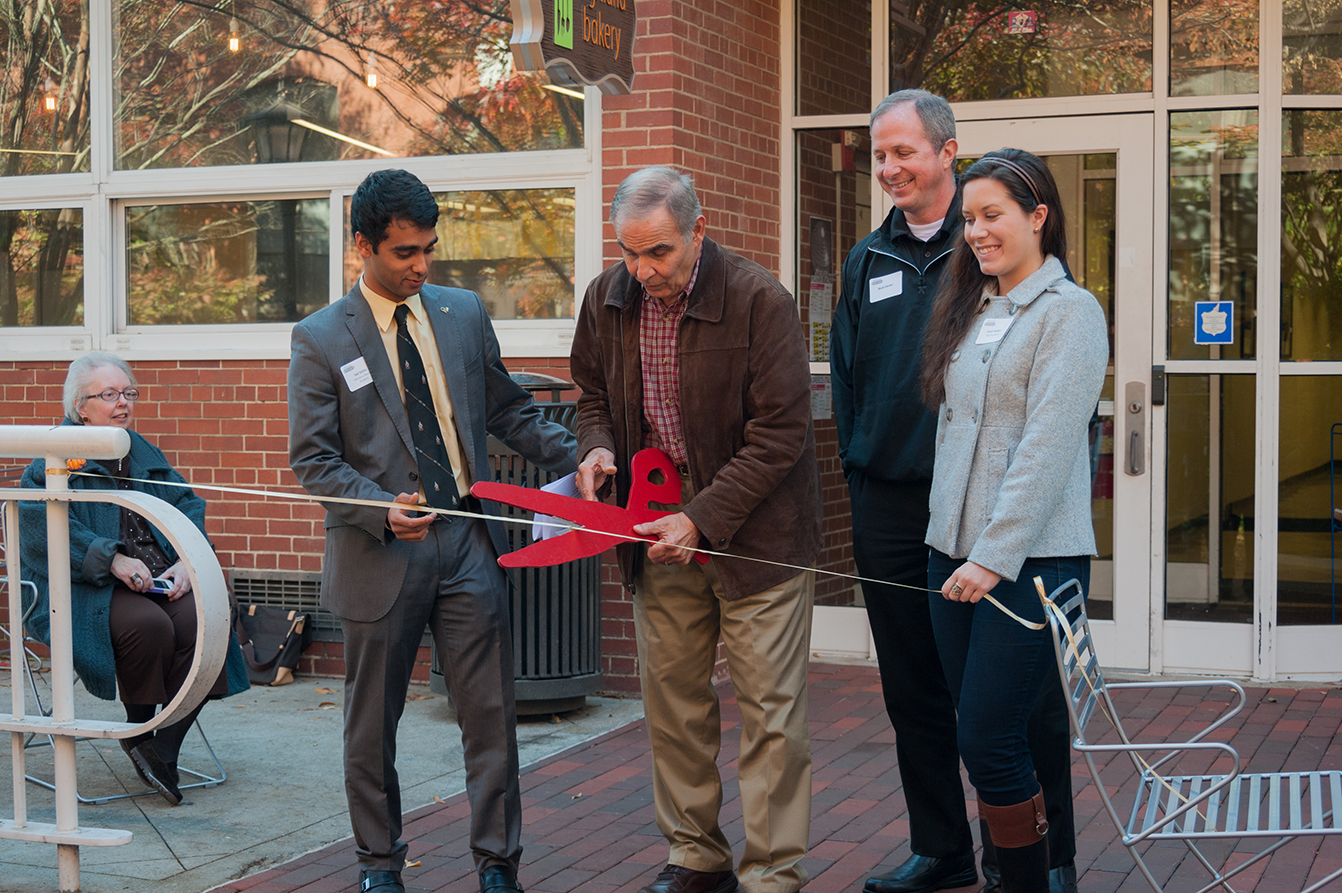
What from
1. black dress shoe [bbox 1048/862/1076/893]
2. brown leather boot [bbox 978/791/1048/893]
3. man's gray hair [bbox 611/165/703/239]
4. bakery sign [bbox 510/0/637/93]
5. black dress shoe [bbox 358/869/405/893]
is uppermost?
bakery sign [bbox 510/0/637/93]

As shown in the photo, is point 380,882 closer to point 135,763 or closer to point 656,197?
point 135,763

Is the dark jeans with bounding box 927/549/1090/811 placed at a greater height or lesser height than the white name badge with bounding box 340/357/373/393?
lesser

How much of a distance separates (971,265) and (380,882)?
219 centimetres

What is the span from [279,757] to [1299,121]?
203 inches

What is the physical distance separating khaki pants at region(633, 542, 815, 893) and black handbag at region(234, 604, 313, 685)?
3.29 meters

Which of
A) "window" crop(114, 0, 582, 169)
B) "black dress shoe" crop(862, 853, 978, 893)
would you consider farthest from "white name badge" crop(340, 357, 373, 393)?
"window" crop(114, 0, 582, 169)

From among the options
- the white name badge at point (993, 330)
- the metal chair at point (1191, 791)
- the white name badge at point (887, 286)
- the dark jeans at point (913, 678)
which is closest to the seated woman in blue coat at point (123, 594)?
the dark jeans at point (913, 678)

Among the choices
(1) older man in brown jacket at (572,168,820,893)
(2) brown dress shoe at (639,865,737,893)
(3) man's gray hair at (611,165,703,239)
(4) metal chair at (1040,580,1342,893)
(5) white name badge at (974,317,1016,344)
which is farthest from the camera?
(2) brown dress shoe at (639,865,737,893)

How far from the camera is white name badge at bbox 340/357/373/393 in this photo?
360 centimetres

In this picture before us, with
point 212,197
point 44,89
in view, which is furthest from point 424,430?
point 44,89

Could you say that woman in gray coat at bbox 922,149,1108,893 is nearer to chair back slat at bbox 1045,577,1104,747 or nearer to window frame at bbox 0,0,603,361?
chair back slat at bbox 1045,577,1104,747

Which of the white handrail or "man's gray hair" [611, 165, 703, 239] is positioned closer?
"man's gray hair" [611, 165, 703, 239]

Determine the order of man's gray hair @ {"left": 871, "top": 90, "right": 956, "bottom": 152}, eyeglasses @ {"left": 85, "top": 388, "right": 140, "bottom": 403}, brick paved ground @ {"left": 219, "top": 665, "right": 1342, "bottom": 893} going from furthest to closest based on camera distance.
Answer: eyeglasses @ {"left": 85, "top": 388, "right": 140, "bottom": 403} → brick paved ground @ {"left": 219, "top": 665, "right": 1342, "bottom": 893} → man's gray hair @ {"left": 871, "top": 90, "right": 956, "bottom": 152}

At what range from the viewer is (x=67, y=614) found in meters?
3.79
